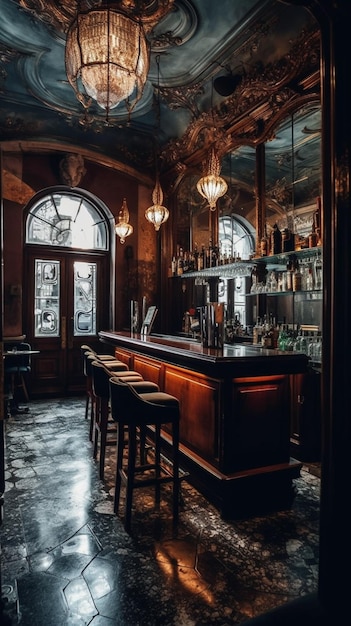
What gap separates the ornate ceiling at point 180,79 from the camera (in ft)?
13.2

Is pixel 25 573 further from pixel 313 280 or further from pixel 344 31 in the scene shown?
pixel 313 280

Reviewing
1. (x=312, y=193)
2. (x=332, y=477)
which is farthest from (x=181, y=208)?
(x=332, y=477)

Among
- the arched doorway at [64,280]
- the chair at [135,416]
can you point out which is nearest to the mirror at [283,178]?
the arched doorway at [64,280]

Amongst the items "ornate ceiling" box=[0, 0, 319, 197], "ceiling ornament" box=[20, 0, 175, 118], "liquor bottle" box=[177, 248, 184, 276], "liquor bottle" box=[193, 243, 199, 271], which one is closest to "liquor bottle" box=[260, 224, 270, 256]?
"ornate ceiling" box=[0, 0, 319, 197]

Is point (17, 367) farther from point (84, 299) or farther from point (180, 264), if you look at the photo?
point (180, 264)

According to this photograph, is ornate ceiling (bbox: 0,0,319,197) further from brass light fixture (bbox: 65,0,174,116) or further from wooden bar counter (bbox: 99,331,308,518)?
wooden bar counter (bbox: 99,331,308,518)

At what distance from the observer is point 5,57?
497 cm

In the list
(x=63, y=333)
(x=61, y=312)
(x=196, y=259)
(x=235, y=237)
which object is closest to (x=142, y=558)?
(x=235, y=237)

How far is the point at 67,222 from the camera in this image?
7434 millimetres

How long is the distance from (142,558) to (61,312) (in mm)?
5564

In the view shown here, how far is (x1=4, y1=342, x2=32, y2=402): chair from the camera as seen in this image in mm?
5750

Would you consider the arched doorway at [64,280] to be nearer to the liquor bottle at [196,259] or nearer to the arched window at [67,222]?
the arched window at [67,222]

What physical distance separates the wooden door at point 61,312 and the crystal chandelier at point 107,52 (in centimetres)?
460

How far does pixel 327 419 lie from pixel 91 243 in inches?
270
